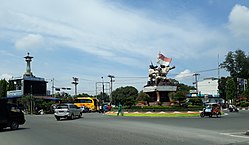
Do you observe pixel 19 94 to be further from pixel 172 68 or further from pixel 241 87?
pixel 241 87

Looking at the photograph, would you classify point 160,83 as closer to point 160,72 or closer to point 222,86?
point 160,72

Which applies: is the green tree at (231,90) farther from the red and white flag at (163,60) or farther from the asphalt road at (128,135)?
the asphalt road at (128,135)

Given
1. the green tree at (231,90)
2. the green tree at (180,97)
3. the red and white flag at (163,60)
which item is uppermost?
the red and white flag at (163,60)

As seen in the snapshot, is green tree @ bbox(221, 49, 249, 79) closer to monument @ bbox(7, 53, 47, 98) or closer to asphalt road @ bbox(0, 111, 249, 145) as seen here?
monument @ bbox(7, 53, 47, 98)

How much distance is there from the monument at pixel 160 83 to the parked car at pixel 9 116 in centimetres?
2824

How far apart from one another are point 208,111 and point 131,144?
2572 cm

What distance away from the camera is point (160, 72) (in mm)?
51812

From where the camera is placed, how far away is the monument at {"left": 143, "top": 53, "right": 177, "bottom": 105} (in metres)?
50.1

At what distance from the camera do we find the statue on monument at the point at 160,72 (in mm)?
51319

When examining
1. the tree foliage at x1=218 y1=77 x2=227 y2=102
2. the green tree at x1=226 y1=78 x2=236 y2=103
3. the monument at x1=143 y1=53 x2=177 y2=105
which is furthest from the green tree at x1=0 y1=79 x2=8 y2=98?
the tree foliage at x1=218 y1=77 x2=227 y2=102

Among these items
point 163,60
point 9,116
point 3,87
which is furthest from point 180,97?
point 3,87

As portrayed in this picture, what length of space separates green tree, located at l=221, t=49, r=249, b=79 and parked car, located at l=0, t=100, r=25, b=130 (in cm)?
10223

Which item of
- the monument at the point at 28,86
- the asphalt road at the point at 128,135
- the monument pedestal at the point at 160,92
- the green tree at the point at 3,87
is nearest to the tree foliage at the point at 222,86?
the monument at the point at 28,86

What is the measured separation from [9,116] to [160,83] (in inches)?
1216
